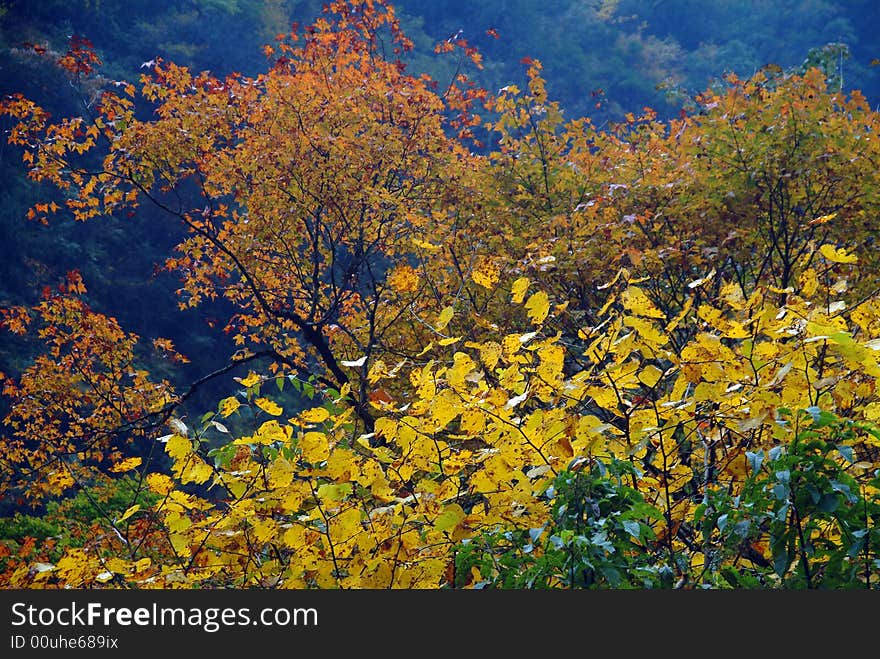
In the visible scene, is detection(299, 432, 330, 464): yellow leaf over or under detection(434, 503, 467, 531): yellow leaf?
over

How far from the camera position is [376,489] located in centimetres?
271

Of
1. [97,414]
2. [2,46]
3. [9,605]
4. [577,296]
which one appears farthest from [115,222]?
[9,605]

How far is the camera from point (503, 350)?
2.82 meters

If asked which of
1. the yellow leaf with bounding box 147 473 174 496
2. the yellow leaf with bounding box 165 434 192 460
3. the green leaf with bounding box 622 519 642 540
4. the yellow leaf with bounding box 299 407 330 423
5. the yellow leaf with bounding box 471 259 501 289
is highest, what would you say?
the yellow leaf with bounding box 471 259 501 289

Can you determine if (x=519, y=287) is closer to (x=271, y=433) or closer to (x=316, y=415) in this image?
(x=316, y=415)

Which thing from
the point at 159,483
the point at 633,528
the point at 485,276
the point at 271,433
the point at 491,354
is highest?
the point at 485,276

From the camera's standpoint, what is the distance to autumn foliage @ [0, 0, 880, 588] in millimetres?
2473

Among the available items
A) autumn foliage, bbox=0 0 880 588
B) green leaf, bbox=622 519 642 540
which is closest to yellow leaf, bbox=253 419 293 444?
autumn foliage, bbox=0 0 880 588

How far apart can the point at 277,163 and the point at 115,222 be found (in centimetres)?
1414

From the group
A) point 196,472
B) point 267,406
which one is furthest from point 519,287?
point 196,472

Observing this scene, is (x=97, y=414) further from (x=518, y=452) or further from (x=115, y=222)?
(x=115, y=222)

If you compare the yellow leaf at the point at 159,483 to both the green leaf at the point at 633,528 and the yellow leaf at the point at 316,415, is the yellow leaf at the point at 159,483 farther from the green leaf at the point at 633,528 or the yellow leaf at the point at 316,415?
the green leaf at the point at 633,528

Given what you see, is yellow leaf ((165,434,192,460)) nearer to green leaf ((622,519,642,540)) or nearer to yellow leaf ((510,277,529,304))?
yellow leaf ((510,277,529,304))

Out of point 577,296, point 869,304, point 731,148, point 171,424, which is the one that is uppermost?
point 731,148
